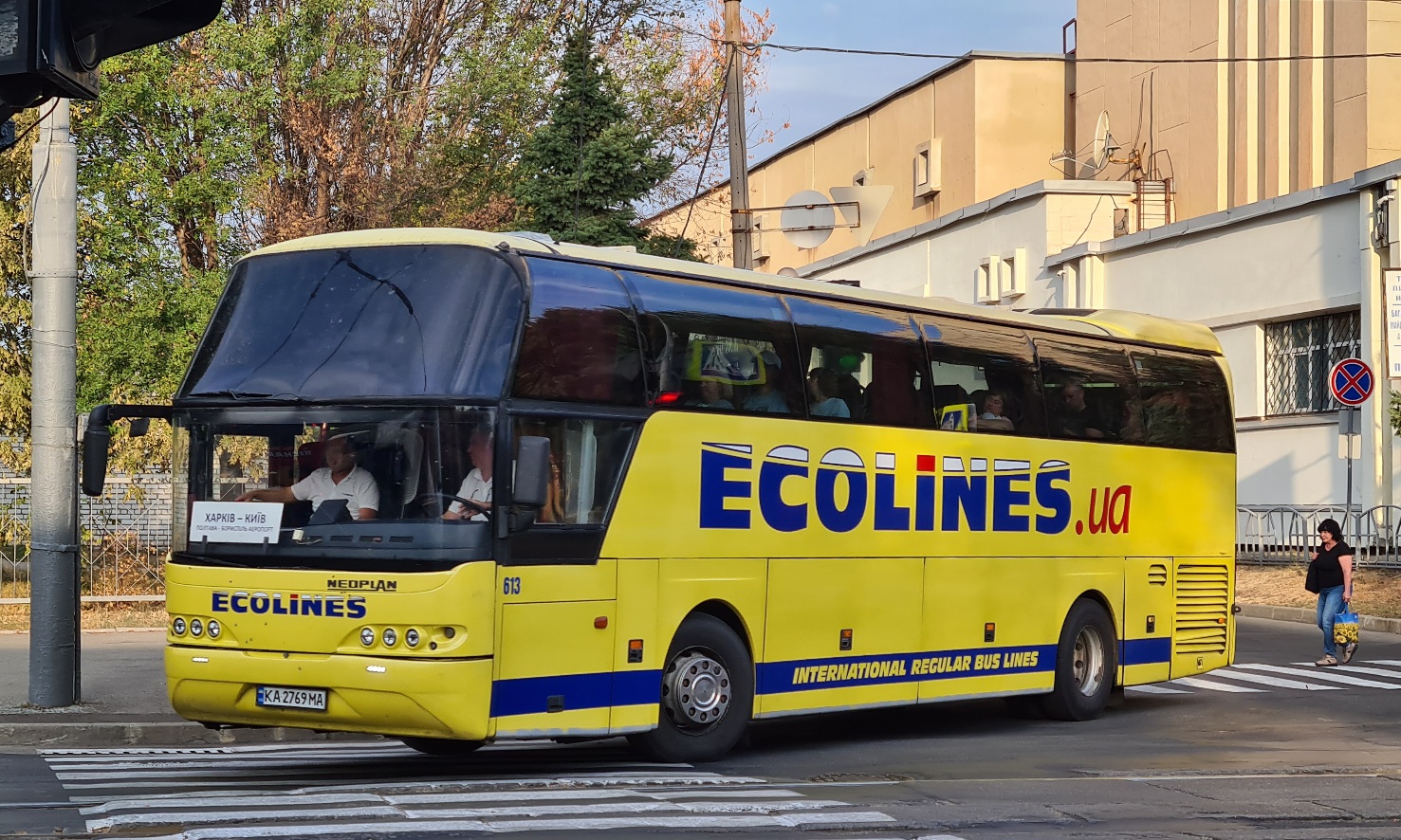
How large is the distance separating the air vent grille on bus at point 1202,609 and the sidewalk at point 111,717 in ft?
26.0

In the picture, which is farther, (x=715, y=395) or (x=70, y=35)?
(x=715, y=395)

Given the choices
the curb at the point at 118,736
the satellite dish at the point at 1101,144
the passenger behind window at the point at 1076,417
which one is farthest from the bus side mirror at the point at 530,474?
the satellite dish at the point at 1101,144

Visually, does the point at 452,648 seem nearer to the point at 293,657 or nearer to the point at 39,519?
the point at 293,657

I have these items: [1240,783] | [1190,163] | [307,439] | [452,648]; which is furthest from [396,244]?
[1190,163]

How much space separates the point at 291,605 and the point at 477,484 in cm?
134

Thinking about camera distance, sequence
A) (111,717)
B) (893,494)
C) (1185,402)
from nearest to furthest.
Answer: (893,494), (111,717), (1185,402)

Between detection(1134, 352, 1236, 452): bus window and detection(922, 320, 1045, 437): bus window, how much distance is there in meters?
1.82

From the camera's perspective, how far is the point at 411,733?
10.5 m

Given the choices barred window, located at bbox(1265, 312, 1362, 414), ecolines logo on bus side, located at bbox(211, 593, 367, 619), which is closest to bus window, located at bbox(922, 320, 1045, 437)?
ecolines logo on bus side, located at bbox(211, 593, 367, 619)

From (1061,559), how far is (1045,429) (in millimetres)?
1164

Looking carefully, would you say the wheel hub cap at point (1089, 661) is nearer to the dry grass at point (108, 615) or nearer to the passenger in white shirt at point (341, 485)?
the passenger in white shirt at point (341, 485)

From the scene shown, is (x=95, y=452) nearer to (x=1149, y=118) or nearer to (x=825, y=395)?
(x=825, y=395)

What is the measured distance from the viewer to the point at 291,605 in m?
10.7

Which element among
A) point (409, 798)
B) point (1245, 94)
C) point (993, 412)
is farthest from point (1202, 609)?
point (1245, 94)
